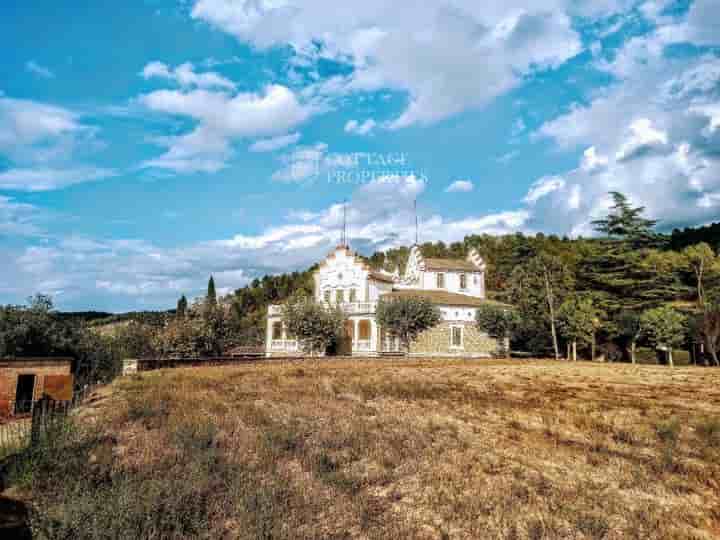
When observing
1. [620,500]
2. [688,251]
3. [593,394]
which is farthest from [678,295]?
[620,500]

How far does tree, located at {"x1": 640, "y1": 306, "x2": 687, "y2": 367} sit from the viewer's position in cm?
4294

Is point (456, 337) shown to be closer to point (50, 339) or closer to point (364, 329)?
point (364, 329)

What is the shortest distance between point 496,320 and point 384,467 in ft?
122

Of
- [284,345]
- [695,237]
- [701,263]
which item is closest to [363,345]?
[284,345]

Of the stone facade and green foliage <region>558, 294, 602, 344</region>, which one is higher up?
green foliage <region>558, 294, 602, 344</region>

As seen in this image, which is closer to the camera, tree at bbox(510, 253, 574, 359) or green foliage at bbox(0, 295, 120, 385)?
green foliage at bbox(0, 295, 120, 385)

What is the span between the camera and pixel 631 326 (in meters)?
48.0

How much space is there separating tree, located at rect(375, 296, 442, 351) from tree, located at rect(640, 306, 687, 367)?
18.3m

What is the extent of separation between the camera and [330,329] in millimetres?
42938

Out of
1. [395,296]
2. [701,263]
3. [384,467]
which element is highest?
[701,263]

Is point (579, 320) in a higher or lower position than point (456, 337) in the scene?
higher

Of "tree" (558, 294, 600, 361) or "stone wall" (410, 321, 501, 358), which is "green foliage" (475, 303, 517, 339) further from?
"tree" (558, 294, 600, 361)

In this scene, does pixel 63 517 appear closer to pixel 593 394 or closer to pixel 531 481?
pixel 531 481

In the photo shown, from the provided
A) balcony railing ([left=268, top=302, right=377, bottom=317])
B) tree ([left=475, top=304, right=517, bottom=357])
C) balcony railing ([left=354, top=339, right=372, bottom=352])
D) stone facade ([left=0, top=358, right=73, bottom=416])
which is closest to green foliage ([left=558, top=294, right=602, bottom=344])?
tree ([left=475, top=304, right=517, bottom=357])
